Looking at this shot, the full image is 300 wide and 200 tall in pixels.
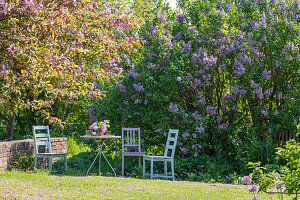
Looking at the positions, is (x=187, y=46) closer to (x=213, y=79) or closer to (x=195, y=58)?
(x=195, y=58)

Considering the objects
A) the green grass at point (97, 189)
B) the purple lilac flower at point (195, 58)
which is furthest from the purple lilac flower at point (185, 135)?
the green grass at point (97, 189)

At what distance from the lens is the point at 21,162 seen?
24.4 feet

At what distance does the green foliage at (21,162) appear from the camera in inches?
287

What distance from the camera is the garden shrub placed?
8555 millimetres

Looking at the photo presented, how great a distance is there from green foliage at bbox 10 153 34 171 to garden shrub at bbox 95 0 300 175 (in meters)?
2.15

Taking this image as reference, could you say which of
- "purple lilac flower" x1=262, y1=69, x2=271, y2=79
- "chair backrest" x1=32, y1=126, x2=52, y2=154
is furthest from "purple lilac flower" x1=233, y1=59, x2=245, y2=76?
"chair backrest" x1=32, y1=126, x2=52, y2=154

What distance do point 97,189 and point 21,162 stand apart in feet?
8.02

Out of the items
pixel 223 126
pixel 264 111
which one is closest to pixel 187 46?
pixel 223 126

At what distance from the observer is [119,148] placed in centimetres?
933

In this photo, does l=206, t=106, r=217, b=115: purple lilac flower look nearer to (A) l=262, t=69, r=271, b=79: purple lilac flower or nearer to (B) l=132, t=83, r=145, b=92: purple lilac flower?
(A) l=262, t=69, r=271, b=79: purple lilac flower

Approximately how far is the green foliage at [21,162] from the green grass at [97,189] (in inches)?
26.0

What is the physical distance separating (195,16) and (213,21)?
544 millimetres

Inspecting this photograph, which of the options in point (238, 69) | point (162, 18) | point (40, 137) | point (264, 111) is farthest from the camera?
point (162, 18)

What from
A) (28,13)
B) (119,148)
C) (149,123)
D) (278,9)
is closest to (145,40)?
(149,123)
